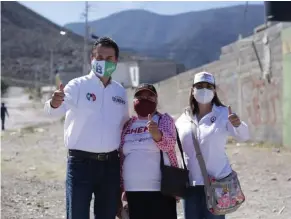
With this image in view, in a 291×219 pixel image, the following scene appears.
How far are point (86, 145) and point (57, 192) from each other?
5487 mm

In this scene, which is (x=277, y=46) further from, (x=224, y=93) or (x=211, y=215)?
(x=211, y=215)

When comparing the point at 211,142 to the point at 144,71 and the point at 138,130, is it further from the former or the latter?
the point at 144,71

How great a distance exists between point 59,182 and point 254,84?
6.71m

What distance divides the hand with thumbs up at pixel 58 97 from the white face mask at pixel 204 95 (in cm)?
102

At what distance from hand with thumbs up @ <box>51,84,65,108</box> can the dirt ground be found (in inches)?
140

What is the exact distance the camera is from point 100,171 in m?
3.88

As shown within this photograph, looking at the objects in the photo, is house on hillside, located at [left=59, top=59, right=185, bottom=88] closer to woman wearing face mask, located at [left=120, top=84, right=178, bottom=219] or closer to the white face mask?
the white face mask

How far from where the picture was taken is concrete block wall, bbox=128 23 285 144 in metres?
13.5

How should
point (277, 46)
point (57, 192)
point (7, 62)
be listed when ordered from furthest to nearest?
point (7, 62), point (277, 46), point (57, 192)

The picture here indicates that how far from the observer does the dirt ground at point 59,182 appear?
7.20m

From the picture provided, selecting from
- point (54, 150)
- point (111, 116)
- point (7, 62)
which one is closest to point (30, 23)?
point (7, 62)

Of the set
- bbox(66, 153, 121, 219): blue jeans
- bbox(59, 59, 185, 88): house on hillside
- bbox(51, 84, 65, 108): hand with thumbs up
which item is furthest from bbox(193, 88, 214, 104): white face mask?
bbox(59, 59, 185, 88): house on hillside

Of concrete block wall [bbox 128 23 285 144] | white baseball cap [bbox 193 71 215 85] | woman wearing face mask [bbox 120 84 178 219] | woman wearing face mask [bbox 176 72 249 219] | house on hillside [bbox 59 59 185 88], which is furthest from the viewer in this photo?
house on hillside [bbox 59 59 185 88]

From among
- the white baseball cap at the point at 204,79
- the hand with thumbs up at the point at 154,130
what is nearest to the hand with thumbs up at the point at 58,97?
the hand with thumbs up at the point at 154,130
